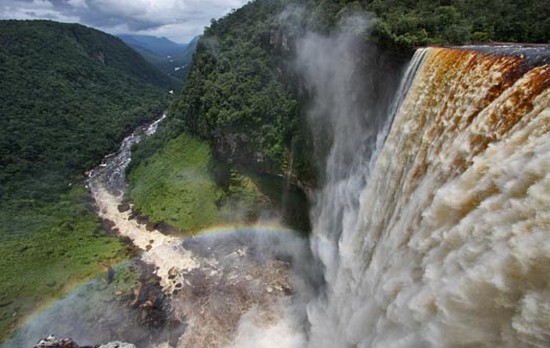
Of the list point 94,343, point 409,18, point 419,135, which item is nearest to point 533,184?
point 419,135

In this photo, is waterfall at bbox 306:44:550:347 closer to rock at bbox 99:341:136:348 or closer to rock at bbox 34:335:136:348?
rock at bbox 99:341:136:348

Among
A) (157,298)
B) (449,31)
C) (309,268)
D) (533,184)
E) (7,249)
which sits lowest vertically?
(7,249)

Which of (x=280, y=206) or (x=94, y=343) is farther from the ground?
(x=280, y=206)

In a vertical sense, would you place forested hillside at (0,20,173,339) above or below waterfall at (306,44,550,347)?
below

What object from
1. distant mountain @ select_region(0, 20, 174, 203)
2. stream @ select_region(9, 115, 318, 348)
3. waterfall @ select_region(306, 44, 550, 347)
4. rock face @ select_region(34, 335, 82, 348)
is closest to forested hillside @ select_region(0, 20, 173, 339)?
distant mountain @ select_region(0, 20, 174, 203)

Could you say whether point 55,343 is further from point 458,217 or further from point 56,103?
point 56,103

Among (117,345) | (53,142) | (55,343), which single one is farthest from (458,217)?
(53,142)

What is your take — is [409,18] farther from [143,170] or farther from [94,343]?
[143,170]
